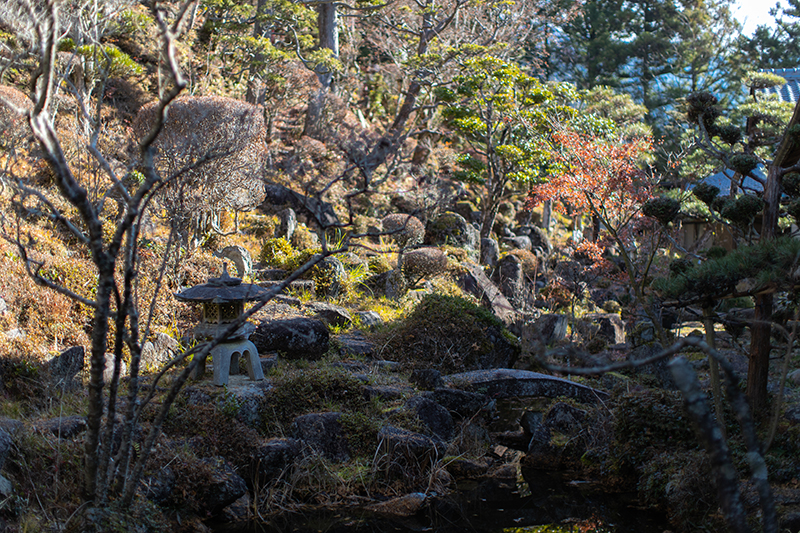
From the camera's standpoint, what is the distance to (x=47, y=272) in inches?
271

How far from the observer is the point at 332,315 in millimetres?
8852

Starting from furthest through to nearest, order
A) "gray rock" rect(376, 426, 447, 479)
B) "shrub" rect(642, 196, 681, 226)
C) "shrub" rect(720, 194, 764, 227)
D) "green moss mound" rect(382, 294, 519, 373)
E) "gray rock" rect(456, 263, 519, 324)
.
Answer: "gray rock" rect(456, 263, 519, 324)
"green moss mound" rect(382, 294, 519, 373)
"gray rock" rect(376, 426, 447, 479)
"shrub" rect(642, 196, 681, 226)
"shrub" rect(720, 194, 764, 227)

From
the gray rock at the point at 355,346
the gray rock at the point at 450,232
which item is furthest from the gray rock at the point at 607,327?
the gray rock at the point at 355,346

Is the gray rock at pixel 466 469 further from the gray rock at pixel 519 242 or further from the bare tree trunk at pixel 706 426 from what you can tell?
the gray rock at pixel 519 242

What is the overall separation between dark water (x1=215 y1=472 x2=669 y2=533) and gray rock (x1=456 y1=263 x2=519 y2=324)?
19.6ft

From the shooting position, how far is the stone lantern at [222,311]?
573 centimetres

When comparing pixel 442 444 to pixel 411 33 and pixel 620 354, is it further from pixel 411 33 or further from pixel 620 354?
pixel 411 33

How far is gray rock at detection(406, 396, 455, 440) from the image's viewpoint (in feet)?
20.4

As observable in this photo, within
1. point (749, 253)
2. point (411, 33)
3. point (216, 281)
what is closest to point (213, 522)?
point (216, 281)

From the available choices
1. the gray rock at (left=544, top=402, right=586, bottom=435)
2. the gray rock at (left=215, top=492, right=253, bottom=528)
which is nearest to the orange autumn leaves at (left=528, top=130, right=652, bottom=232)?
the gray rock at (left=544, top=402, right=586, bottom=435)

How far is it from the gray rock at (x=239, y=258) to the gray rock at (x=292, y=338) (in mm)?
2688

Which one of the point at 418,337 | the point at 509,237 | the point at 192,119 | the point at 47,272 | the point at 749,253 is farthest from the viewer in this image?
the point at 509,237

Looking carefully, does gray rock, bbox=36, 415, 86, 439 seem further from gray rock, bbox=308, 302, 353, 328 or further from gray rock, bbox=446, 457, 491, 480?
gray rock, bbox=308, 302, 353, 328

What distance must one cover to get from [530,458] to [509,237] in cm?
1110
